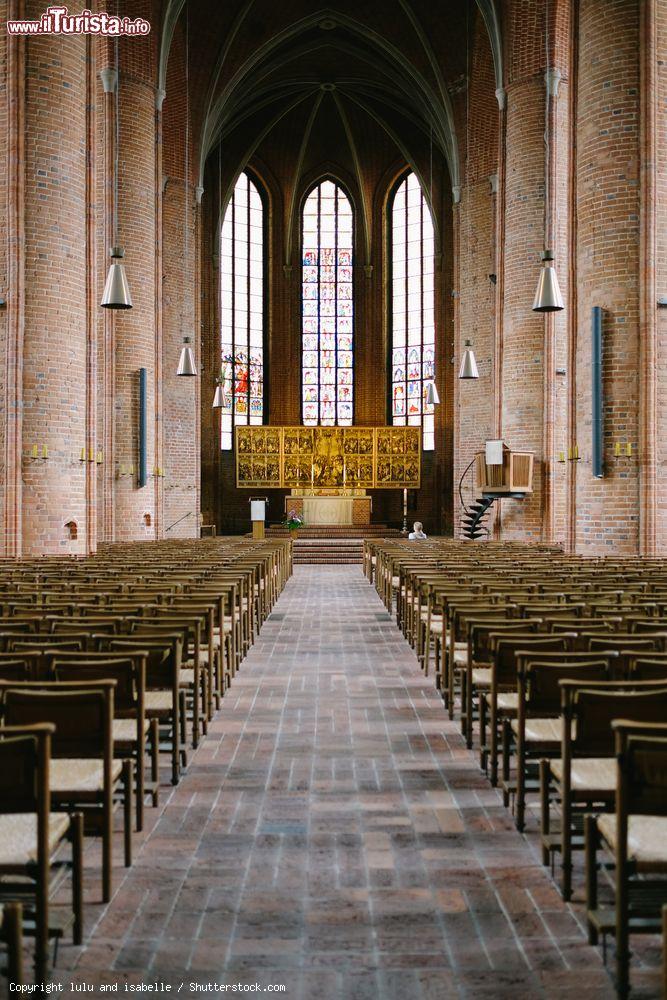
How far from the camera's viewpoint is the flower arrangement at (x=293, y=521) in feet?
91.2

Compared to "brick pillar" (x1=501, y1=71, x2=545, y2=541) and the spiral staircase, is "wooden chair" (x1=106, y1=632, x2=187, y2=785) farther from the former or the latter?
"brick pillar" (x1=501, y1=71, x2=545, y2=541)

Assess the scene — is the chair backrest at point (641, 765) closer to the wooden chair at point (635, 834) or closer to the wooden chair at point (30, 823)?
the wooden chair at point (635, 834)

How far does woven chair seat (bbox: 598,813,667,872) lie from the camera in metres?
2.74

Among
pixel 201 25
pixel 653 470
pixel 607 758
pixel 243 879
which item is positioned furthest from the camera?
pixel 201 25

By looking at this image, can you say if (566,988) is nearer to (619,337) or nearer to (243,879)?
(243,879)

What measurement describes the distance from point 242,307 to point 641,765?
3361cm

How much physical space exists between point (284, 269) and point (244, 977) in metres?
34.2

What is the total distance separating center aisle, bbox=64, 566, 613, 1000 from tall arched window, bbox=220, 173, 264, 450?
2873 cm

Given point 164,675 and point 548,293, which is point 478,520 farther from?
point 164,675

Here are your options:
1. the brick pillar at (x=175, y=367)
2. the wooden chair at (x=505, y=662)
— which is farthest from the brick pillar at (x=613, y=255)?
the brick pillar at (x=175, y=367)

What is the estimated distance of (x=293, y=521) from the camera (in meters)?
27.8

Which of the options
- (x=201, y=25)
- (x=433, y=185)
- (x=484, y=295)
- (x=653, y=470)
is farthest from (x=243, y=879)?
(x=433, y=185)

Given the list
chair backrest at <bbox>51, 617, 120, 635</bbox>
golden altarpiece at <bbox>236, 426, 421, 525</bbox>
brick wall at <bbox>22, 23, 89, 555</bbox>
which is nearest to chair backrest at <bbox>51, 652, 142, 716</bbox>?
chair backrest at <bbox>51, 617, 120, 635</bbox>

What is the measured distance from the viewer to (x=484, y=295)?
985 inches
